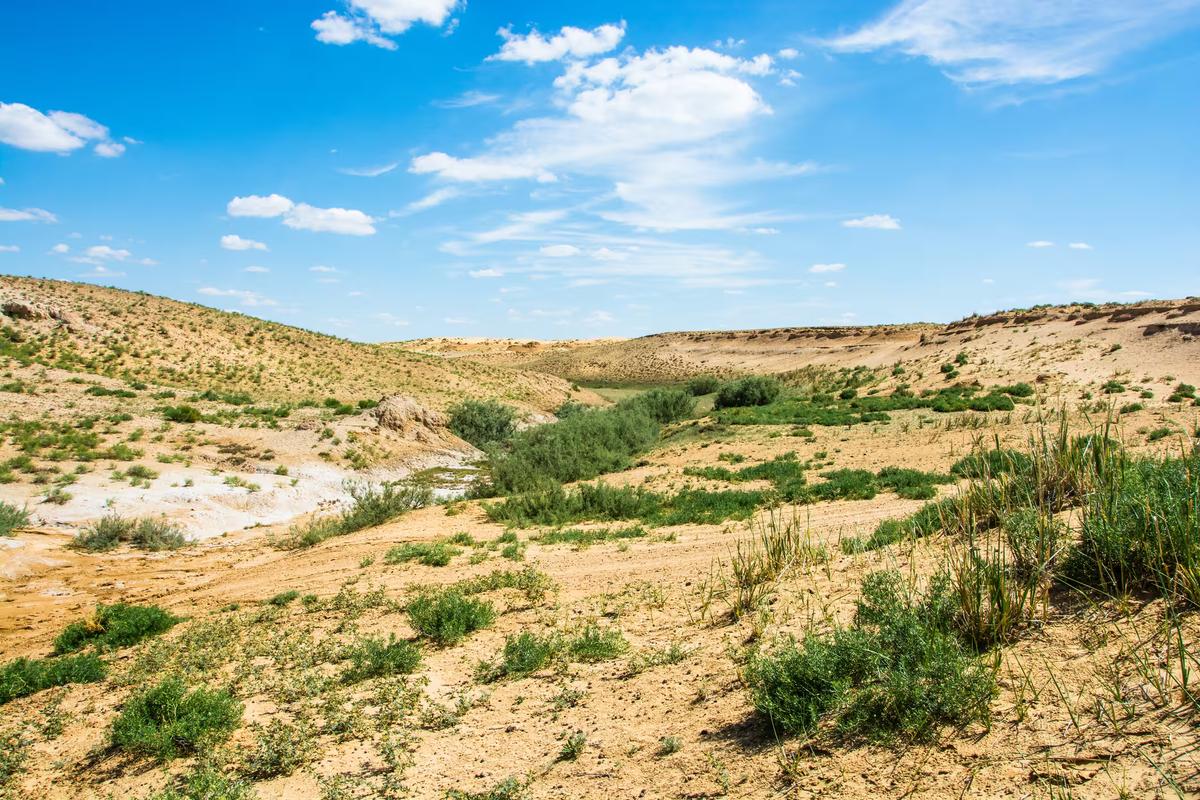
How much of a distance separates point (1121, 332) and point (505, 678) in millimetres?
37868

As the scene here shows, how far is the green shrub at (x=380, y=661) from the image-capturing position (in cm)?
711

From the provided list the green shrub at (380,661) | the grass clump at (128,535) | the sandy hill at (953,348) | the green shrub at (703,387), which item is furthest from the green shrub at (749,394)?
the green shrub at (380,661)

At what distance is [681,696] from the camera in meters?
5.82

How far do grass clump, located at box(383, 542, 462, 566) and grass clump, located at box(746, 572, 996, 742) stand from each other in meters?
7.27

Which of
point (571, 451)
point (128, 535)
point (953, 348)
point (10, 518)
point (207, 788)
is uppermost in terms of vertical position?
point (953, 348)

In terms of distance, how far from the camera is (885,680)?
473 centimetres

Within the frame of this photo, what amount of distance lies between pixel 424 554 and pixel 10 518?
367 inches

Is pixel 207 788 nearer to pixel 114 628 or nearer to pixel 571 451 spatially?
pixel 114 628

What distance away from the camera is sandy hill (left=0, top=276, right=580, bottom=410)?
34.3 m

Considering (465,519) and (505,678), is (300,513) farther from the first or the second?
(505,678)

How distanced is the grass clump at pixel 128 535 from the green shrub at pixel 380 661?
9938mm

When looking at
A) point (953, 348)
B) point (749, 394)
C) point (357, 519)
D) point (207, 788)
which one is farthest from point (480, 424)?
point (953, 348)

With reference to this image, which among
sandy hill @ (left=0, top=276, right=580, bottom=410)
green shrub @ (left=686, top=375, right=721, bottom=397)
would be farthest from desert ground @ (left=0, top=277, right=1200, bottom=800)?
green shrub @ (left=686, top=375, right=721, bottom=397)

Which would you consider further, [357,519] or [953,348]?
[953,348]
